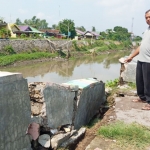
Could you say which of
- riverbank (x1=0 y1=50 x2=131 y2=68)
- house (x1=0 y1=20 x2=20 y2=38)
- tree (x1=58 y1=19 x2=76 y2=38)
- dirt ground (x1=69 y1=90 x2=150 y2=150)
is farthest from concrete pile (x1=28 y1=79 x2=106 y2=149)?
tree (x1=58 y1=19 x2=76 y2=38)

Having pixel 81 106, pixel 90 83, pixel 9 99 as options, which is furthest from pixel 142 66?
pixel 9 99

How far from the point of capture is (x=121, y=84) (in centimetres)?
650

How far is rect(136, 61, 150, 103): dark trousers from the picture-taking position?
4.03 m

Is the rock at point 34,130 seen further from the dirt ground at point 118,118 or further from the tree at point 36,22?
the tree at point 36,22

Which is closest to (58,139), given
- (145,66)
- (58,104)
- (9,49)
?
(58,104)

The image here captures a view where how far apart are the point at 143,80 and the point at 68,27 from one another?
37.6 m

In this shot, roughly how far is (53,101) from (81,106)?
2.48ft

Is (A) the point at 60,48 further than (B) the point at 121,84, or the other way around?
(A) the point at 60,48

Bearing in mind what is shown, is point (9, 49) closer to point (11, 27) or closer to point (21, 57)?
point (21, 57)

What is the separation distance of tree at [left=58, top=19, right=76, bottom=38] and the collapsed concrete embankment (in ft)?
122

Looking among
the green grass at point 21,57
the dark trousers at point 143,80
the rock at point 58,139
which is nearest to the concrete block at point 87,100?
the rock at point 58,139

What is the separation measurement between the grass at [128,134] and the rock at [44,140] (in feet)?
2.31

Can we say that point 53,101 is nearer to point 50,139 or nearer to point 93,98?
point 50,139

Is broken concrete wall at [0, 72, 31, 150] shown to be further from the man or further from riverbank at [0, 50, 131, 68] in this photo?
riverbank at [0, 50, 131, 68]
